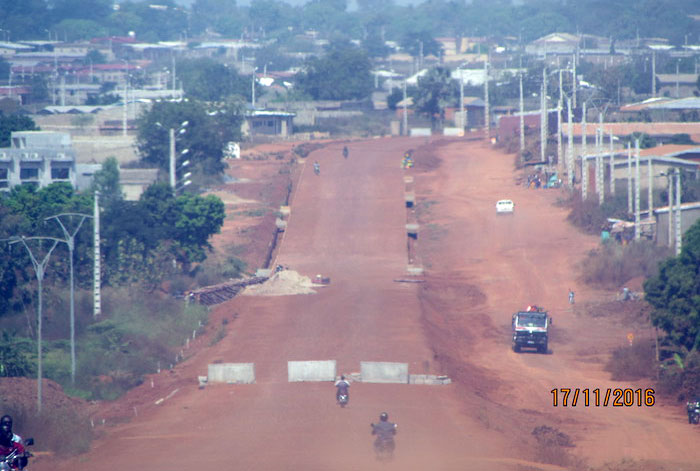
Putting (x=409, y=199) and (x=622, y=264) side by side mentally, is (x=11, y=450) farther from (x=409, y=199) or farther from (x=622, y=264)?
(x=409, y=199)

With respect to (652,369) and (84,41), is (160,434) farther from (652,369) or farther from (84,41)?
(84,41)

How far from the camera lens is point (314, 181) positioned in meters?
72.5

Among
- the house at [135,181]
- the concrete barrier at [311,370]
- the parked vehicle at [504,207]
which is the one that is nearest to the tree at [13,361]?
the concrete barrier at [311,370]

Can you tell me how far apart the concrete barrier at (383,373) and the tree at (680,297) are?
9542 mm

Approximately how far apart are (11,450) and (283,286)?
31.9 metres

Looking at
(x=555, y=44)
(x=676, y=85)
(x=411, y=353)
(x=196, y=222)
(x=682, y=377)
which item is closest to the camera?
(x=682, y=377)

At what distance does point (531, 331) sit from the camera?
38656mm

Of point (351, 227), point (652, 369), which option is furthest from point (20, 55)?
point (652, 369)

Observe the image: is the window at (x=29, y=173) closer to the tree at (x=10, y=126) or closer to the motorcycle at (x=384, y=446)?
the tree at (x=10, y=126)

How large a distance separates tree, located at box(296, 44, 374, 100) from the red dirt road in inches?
2116

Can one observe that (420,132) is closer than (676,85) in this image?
Yes

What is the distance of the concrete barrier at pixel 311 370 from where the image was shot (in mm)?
31875
